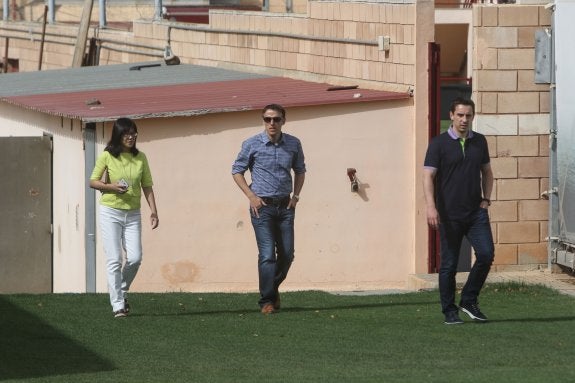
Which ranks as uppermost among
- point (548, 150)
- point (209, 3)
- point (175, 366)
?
point (209, 3)

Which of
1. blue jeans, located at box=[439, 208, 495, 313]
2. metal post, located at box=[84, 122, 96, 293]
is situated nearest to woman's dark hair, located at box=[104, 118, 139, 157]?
blue jeans, located at box=[439, 208, 495, 313]

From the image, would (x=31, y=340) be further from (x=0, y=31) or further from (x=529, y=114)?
(x=0, y=31)

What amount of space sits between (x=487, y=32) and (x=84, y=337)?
5846 mm

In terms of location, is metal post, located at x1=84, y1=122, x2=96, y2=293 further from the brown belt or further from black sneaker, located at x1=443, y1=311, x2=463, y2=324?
black sneaker, located at x1=443, y1=311, x2=463, y2=324

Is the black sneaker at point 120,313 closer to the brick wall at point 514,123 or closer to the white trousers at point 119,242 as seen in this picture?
the white trousers at point 119,242

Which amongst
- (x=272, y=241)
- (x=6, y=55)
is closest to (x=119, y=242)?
(x=272, y=241)

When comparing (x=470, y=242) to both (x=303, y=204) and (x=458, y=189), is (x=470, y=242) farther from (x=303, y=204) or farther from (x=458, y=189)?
(x=303, y=204)

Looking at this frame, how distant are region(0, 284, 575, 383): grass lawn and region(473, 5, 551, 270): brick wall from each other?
4.68 feet

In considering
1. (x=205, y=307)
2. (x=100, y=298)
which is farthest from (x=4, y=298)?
(x=205, y=307)

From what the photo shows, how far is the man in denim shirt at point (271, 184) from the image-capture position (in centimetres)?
1177

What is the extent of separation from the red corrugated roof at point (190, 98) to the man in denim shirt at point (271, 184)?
3727 mm

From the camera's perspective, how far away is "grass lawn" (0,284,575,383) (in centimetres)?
936

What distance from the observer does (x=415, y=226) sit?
52.2ft

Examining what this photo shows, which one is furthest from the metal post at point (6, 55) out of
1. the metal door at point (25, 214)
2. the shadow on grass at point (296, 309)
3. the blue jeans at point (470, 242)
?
the blue jeans at point (470, 242)
